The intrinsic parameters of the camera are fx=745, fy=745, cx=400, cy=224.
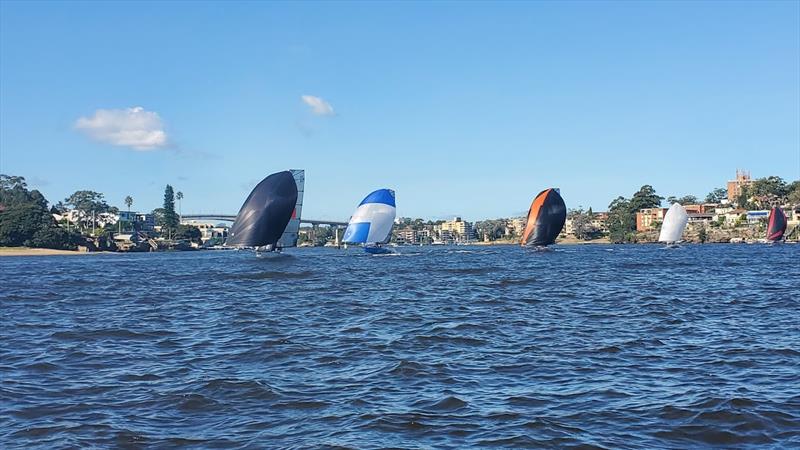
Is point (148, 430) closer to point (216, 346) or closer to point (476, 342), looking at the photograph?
point (216, 346)

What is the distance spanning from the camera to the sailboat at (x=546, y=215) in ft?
308

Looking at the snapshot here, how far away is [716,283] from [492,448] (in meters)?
33.3

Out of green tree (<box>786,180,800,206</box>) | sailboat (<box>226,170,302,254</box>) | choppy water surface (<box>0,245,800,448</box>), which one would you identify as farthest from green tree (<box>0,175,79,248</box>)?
green tree (<box>786,180,800,206</box>)

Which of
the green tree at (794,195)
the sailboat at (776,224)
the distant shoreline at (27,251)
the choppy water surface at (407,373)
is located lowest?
the choppy water surface at (407,373)

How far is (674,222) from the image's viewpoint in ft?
366

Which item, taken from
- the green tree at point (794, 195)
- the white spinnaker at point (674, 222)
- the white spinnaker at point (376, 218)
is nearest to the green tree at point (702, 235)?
the green tree at point (794, 195)

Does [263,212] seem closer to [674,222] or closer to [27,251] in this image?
[674,222]

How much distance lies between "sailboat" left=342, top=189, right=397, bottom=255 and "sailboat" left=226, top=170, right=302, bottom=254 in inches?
496

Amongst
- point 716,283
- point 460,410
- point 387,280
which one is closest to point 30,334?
point 460,410

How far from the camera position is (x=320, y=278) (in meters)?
48.0

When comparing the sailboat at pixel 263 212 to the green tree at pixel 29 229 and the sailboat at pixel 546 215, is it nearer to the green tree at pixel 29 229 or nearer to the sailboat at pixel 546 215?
the sailboat at pixel 546 215

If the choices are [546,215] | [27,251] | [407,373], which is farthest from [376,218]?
[27,251]

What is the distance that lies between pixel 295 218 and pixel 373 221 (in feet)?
30.6

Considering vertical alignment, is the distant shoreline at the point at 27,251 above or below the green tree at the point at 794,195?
below
